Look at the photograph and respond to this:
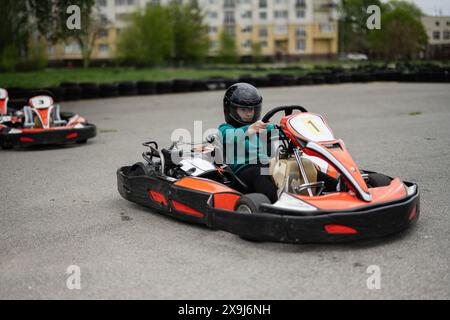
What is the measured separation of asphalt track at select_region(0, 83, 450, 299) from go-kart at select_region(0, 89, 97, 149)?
0.80m

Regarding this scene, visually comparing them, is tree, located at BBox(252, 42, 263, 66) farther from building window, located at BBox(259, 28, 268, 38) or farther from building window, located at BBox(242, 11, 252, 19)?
building window, located at BBox(242, 11, 252, 19)

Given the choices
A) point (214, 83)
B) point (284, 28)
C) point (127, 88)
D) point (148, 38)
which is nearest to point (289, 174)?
point (127, 88)

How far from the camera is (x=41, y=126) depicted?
8.41 meters

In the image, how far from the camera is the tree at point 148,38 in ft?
163

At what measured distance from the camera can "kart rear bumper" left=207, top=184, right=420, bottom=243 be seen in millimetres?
3406

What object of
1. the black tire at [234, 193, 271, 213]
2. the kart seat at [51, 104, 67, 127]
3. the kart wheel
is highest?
the kart seat at [51, 104, 67, 127]

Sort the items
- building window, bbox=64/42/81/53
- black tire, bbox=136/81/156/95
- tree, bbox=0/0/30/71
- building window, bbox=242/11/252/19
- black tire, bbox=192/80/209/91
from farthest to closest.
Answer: building window, bbox=242/11/252/19
building window, bbox=64/42/81/53
tree, bbox=0/0/30/71
black tire, bbox=192/80/209/91
black tire, bbox=136/81/156/95

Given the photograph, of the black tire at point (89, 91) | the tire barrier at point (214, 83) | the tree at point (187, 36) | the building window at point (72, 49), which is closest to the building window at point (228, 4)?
the tree at point (187, 36)

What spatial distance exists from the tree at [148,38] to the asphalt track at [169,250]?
142 ft

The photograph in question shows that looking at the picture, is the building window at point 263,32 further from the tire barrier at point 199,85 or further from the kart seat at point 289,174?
the kart seat at point 289,174

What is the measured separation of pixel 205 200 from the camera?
3.97 metres

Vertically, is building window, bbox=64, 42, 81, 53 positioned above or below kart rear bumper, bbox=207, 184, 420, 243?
above

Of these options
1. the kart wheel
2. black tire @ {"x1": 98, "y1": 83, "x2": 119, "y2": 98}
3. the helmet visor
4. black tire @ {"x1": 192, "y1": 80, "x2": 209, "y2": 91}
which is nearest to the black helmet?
the helmet visor
